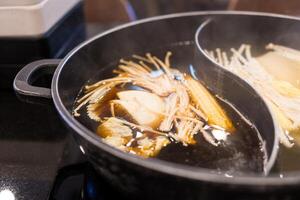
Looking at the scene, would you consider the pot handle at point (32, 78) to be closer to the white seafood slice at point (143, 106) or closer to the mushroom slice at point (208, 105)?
the white seafood slice at point (143, 106)

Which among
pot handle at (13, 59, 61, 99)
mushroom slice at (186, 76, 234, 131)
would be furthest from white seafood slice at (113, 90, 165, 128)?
pot handle at (13, 59, 61, 99)

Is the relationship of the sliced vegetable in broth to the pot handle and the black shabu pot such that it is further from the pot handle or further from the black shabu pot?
the pot handle

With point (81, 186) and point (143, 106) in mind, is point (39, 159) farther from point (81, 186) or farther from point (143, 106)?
point (143, 106)

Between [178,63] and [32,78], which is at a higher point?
[32,78]

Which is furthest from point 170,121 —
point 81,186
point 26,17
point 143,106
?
point 26,17

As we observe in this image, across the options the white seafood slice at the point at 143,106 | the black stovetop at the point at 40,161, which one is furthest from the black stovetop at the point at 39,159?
the white seafood slice at the point at 143,106

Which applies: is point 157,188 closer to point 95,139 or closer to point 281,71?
point 95,139
